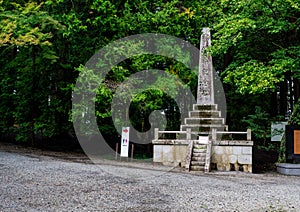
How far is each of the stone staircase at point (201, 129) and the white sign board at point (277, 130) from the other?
3.00 meters

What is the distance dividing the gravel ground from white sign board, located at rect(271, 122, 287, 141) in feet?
21.3

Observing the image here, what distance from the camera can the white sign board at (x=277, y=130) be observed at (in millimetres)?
15852

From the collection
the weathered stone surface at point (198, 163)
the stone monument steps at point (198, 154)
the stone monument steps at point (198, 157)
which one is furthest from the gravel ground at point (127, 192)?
the stone monument steps at point (198, 154)

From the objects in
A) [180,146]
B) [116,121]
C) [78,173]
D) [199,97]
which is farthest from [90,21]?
[78,173]

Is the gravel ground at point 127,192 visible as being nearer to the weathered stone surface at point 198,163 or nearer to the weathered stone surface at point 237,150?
the weathered stone surface at point 198,163

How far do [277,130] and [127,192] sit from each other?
10759mm

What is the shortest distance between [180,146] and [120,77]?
4.18m

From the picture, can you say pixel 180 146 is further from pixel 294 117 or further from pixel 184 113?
pixel 184 113

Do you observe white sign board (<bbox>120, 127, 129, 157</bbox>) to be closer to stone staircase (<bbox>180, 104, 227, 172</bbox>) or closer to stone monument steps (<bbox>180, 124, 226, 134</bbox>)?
stone staircase (<bbox>180, 104, 227, 172</bbox>)

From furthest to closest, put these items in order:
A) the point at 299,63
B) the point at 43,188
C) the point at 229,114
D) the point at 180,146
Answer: the point at 229,114 < the point at 180,146 < the point at 299,63 < the point at 43,188

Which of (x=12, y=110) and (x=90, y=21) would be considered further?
(x=12, y=110)

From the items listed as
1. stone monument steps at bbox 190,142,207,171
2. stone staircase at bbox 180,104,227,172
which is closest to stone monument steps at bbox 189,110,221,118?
A: stone staircase at bbox 180,104,227,172

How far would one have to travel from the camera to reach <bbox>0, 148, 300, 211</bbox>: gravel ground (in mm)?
6148

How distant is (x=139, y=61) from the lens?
50.0 ft
